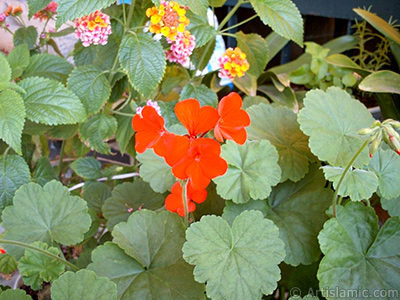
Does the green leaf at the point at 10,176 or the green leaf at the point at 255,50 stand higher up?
the green leaf at the point at 255,50

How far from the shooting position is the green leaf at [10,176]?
2.47 ft

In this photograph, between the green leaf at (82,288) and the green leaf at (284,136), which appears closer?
the green leaf at (82,288)

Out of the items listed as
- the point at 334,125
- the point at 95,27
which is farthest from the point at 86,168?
the point at 334,125

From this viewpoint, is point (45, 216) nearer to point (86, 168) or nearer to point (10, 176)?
point (10, 176)

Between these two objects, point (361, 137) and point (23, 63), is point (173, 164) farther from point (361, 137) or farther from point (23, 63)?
point (23, 63)

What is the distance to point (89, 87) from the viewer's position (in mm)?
811

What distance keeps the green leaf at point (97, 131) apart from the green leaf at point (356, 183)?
0.46 metres

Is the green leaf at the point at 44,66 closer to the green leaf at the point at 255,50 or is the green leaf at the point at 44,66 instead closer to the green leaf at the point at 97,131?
the green leaf at the point at 97,131

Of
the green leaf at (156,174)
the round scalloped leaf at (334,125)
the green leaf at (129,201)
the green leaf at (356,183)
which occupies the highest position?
the round scalloped leaf at (334,125)

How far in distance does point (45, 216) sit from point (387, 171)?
1.84 ft

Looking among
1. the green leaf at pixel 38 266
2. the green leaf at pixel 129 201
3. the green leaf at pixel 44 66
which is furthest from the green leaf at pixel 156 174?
the green leaf at pixel 44 66

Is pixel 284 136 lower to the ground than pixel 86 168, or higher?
higher

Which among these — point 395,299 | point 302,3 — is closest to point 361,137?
point 395,299

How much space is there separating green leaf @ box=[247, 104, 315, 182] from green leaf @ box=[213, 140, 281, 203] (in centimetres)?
5
